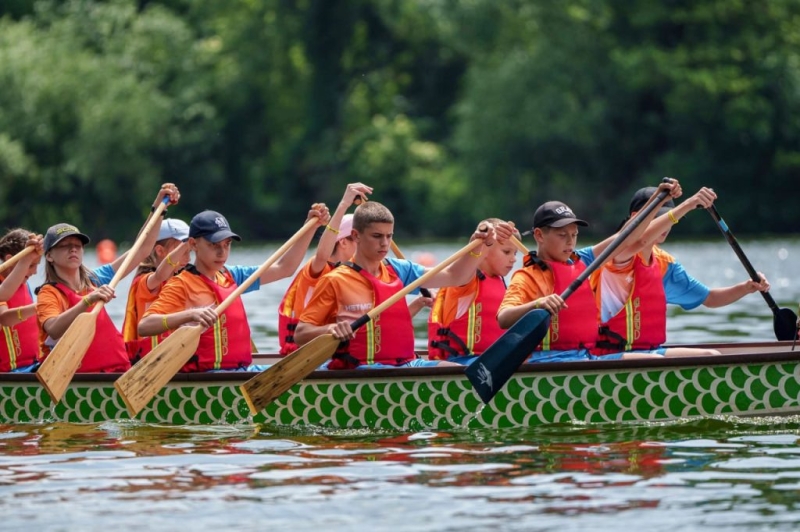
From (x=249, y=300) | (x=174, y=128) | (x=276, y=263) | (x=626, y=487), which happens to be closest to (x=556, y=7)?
(x=174, y=128)

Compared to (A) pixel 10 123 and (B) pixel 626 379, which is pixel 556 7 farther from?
(B) pixel 626 379

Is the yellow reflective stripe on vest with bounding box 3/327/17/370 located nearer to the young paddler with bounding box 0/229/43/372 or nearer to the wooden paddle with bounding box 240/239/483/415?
the young paddler with bounding box 0/229/43/372

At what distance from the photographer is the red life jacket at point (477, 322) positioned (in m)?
9.23

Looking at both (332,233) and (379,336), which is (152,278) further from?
(379,336)

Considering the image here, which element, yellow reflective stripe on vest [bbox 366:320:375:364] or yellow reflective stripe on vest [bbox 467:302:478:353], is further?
yellow reflective stripe on vest [bbox 467:302:478:353]

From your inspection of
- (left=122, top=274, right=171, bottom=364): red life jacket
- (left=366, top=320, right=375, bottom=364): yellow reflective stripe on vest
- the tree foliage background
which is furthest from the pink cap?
the tree foliage background

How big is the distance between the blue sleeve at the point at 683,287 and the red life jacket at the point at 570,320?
0.85 meters

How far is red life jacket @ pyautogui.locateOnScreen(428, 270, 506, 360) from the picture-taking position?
9.23 m

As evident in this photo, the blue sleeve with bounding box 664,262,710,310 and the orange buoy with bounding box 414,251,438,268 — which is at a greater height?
the orange buoy with bounding box 414,251,438,268

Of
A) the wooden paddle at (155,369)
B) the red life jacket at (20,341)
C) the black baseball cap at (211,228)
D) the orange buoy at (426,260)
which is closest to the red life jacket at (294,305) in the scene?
the black baseball cap at (211,228)

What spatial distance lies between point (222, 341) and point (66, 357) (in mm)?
966

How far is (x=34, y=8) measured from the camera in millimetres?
49094

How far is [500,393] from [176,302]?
6.84 ft

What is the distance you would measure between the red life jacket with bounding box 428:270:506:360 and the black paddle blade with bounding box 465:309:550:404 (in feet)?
2.98
